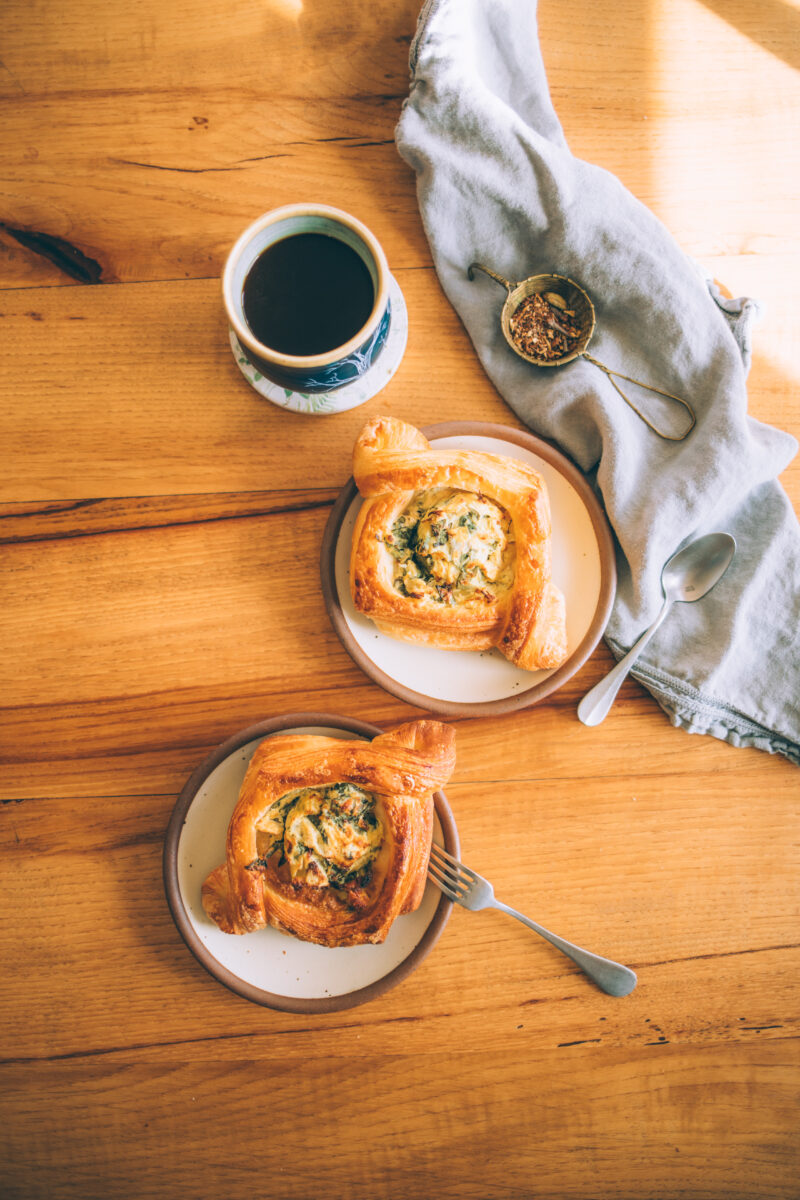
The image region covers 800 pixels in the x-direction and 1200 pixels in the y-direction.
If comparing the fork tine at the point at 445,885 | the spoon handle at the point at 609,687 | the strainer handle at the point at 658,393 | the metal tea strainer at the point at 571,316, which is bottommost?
the fork tine at the point at 445,885

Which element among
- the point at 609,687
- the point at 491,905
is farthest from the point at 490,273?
the point at 491,905

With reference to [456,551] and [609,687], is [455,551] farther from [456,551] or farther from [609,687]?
[609,687]

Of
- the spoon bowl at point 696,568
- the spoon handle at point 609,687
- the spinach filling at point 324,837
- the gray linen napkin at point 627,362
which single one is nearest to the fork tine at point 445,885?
the spinach filling at point 324,837

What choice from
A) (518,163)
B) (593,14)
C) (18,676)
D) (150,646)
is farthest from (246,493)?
(593,14)

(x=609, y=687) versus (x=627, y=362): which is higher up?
(x=627, y=362)

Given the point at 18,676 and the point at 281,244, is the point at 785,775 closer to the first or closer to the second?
the point at 281,244

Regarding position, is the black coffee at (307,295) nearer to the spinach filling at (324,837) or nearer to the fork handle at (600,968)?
the spinach filling at (324,837)

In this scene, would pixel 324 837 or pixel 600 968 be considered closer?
pixel 324 837
